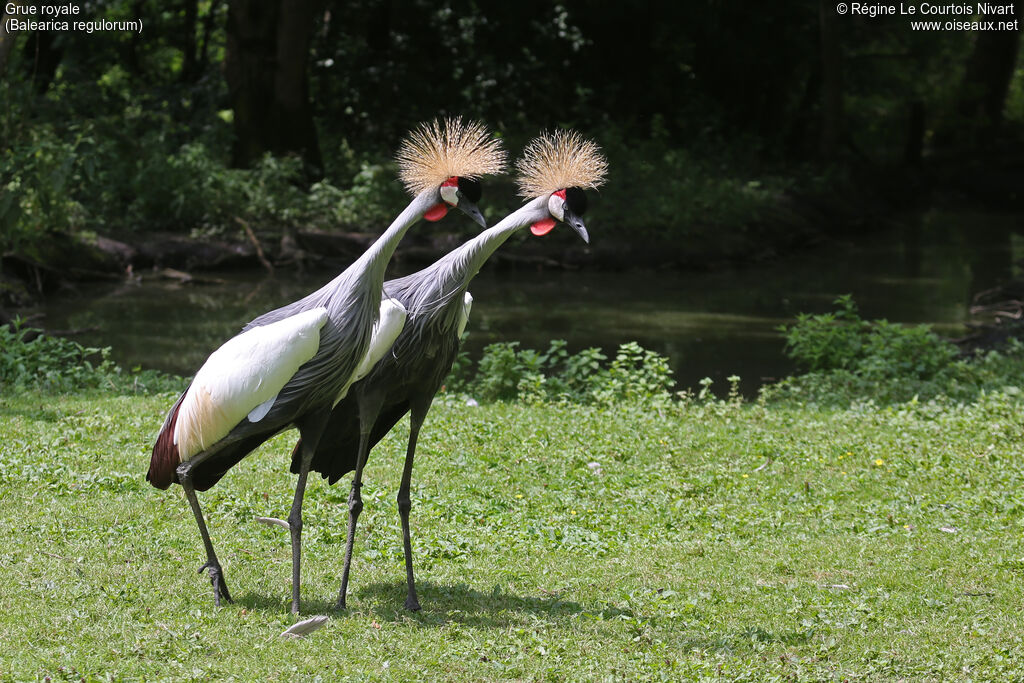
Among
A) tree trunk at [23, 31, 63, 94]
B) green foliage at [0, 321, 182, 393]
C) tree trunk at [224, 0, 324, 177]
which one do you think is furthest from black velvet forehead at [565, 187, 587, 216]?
tree trunk at [23, 31, 63, 94]

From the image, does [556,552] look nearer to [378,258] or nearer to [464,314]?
[464,314]

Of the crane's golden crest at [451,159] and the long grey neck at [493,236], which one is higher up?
the crane's golden crest at [451,159]

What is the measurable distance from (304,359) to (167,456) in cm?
83

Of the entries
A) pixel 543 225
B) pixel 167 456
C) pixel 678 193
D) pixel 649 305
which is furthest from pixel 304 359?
pixel 678 193

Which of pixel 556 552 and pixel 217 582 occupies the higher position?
pixel 217 582

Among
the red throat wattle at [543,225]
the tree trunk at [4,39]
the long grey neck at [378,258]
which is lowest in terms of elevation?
the long grey neck at [378,258]

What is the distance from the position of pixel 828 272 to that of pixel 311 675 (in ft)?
53.6

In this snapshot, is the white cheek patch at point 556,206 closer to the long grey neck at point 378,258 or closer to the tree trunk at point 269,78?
the long grey neck at point 378,258

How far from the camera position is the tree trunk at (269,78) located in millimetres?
19172

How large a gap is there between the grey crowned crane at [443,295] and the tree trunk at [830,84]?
2039 centimetres

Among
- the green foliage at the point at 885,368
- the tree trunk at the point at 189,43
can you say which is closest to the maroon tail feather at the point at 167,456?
the green foliage at the point at 885,368

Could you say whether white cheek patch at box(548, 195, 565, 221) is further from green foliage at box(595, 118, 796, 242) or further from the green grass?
green foliage at box(595, 118, 796, 242)

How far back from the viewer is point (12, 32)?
386 inches

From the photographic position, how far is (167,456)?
4859 mm
